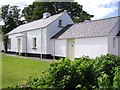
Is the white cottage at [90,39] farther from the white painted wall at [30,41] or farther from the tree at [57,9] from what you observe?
the tree at [57,9]

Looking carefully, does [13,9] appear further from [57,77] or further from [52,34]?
[57,77]

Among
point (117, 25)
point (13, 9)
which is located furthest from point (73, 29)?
point (13, 9)

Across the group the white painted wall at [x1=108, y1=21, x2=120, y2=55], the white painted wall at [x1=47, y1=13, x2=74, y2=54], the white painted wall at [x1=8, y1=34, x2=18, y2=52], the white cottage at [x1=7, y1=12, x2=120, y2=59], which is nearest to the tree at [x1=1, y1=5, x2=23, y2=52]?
the white painted wall at [x1=8, y1=34, x2=18, y2=52]

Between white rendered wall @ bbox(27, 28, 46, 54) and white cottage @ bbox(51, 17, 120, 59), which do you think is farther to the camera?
white rendered wall @ bbox(27, 28, 46, 54)

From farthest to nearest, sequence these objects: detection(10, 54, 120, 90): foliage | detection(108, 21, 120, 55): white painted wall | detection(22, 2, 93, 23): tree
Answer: detection(22, 2, 93, 23): tree
detection(108, 21, 120, 55): white painted wall
detection(10, 54, 120, 90): foliage

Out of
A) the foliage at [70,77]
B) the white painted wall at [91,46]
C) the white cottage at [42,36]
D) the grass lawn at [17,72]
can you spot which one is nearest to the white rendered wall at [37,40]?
the white cottage at [42,36]

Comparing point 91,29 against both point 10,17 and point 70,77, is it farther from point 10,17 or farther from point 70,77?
point 10,17

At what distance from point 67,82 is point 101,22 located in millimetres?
18630

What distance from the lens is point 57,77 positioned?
5711 millimetres

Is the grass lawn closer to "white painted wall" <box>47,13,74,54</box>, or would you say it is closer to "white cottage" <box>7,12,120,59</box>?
"white cottage" <box>7,12,120,59</box>

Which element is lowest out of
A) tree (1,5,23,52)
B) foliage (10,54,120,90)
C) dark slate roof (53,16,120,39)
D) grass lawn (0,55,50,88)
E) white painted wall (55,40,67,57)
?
grass lawn (0,55,50,88)

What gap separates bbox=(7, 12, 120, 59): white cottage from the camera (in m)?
20.7

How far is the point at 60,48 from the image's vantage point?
2583 cm

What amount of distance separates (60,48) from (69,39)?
Result: 165cm
